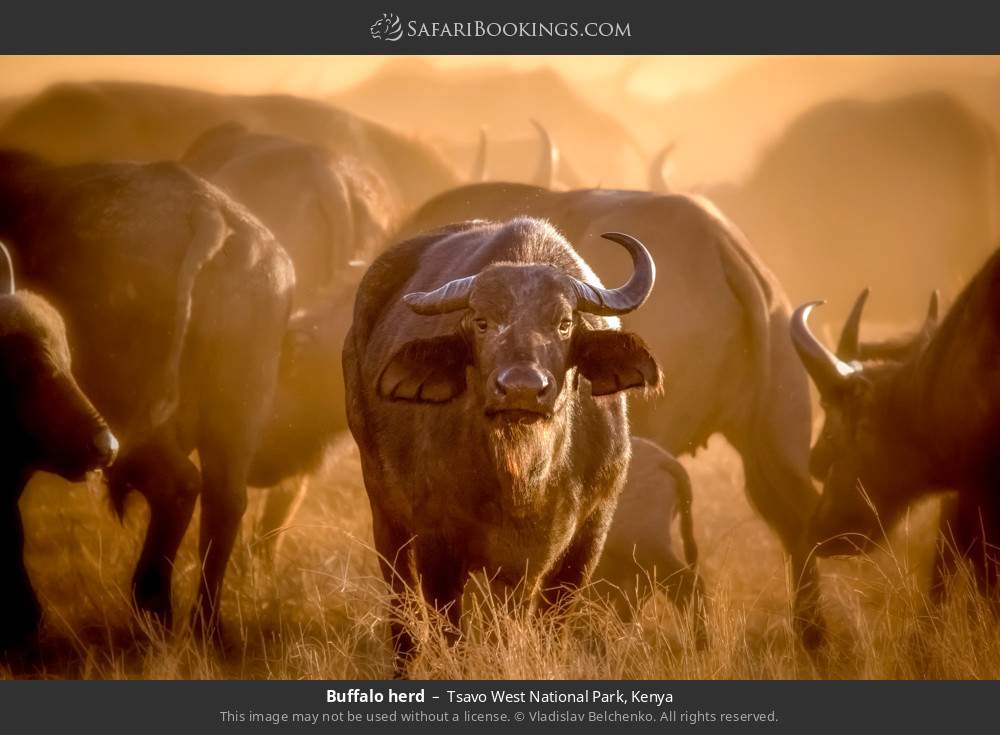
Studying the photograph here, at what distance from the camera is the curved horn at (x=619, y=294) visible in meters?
5.06

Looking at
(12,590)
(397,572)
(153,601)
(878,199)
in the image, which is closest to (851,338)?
(397,572)

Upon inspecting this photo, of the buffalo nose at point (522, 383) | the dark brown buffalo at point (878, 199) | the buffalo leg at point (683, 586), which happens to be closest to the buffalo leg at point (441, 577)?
the buffalo nose at point (522, 383)

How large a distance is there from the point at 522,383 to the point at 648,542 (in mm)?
2255

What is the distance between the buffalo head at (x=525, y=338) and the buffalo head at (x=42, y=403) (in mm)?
1561

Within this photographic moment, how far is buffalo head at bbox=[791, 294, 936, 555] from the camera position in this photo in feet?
23.0

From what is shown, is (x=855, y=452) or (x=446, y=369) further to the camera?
(x=855, y=452)

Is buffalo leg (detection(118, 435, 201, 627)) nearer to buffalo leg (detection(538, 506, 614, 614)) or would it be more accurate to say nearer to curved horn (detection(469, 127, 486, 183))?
buffalo leg (detection(538, 506, 614, 614))

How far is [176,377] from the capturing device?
6664mm

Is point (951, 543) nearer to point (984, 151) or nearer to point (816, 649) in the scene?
point (816, 649)

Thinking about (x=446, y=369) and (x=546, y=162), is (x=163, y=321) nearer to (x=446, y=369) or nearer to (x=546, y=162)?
(x=446, y=369)

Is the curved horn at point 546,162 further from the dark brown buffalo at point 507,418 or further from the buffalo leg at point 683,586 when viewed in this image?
the dark brown buffalo at point 507,418

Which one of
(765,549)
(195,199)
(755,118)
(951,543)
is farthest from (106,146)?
(951,543)

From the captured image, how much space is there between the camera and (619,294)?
514 centimetres

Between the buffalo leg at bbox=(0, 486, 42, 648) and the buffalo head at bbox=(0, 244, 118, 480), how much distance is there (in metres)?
0.40
